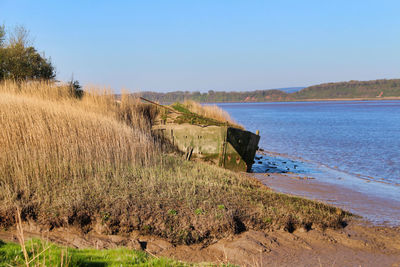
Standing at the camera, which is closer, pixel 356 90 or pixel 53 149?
pixel 53 149

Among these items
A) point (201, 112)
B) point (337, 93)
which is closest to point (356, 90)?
→ point (337, 93)

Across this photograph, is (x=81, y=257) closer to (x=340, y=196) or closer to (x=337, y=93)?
(x=340, y=196)

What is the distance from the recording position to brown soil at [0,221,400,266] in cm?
534

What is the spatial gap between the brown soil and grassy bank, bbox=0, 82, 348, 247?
233mm

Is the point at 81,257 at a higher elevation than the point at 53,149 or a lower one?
lower

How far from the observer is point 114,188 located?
285 inches

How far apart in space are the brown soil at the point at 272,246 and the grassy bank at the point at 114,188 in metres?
0.23

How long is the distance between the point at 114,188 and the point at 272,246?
11.1ft

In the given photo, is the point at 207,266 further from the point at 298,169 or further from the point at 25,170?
the point at 298,169

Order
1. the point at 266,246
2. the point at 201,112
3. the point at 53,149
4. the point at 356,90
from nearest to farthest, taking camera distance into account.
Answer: the point at 266,246
the point at 53,149
the point at 201,112
the point at 356,90

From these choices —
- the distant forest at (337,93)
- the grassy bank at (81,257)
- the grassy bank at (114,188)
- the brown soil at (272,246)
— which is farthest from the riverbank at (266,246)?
the distant forest at (337,93)

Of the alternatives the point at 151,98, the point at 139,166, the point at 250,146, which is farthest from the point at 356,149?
the point at 139,166

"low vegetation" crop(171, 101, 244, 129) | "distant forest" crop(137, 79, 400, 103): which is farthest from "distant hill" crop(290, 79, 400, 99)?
"low vegetation" crop(171, 101, 244, 129)

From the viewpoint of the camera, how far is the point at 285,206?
23.6 ft
